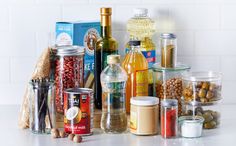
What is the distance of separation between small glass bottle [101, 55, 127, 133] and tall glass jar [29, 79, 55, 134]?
17 centimetres

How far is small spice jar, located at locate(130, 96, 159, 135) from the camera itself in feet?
6.60

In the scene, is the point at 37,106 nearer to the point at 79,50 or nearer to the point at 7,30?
the point at 79,50

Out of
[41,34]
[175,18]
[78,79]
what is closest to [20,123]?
[78,79]

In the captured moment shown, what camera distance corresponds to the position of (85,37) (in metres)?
2.31

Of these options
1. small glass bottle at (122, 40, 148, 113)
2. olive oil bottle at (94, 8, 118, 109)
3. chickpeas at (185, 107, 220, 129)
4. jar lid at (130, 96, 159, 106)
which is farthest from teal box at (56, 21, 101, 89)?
chickpeas at (185, 107, 220, 129)

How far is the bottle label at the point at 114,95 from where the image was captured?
2.06 m

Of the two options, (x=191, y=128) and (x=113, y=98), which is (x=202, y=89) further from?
(x=113, y=98)

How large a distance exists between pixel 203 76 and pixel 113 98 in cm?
39

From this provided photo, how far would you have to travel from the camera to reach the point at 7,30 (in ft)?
8.02

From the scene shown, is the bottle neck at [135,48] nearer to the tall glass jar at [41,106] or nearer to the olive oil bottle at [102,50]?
the olive oil bottle at [102,50]

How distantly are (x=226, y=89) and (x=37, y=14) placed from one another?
2.63 feet

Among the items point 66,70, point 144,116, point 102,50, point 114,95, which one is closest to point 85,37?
point 102,50

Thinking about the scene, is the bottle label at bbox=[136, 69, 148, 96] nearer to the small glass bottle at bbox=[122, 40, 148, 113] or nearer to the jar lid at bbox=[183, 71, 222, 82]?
the small glass bottle at bbox=[122, 40, 148, 113]

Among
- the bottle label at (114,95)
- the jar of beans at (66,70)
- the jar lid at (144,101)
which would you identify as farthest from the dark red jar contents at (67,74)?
the jar lid at (144,101)
